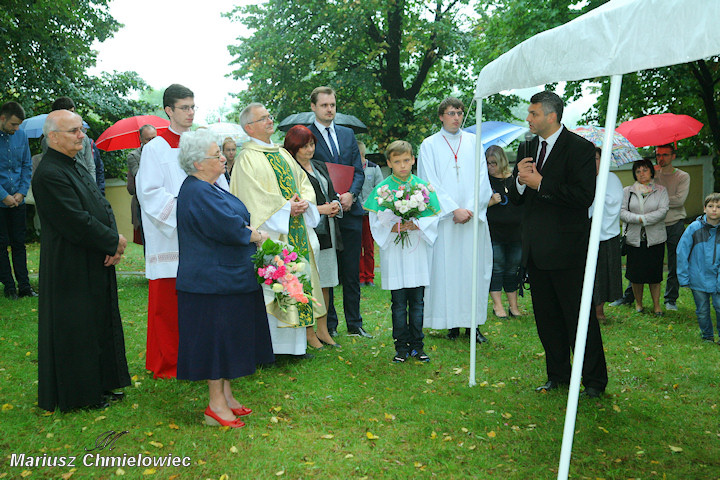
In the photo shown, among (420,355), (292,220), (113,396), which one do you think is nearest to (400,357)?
(420,355)

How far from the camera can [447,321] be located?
689 cm

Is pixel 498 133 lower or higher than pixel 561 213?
higher

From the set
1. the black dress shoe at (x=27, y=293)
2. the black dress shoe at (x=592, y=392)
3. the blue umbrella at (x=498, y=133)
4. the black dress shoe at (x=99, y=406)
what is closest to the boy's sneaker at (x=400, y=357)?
the black dress shoe at (x=592, y=392)

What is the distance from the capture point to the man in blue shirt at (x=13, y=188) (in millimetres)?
8609

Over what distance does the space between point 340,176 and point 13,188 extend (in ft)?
15.9

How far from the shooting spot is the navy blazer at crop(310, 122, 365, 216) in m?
7.12

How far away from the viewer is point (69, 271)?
4.69 m

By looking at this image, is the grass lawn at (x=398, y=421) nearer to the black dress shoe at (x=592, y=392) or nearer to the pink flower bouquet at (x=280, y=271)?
the black dress shoe at (x=592, y=392)

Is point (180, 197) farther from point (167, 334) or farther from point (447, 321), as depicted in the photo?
point (447, 321)

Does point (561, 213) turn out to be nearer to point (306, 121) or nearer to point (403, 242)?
point (403, 242)

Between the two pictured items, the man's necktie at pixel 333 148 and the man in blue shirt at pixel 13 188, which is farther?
the man in blue shirt at pixel 13 188

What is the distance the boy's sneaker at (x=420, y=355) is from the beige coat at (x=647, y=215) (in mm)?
3842

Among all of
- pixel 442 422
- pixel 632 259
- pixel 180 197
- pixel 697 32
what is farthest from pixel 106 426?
pixel 632 259

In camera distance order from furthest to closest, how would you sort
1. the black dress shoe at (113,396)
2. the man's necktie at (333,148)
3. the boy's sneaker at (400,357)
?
the man's necktie at (333,148), the boy's sneaker at (400,357), the black dress shoe at (113,396)
